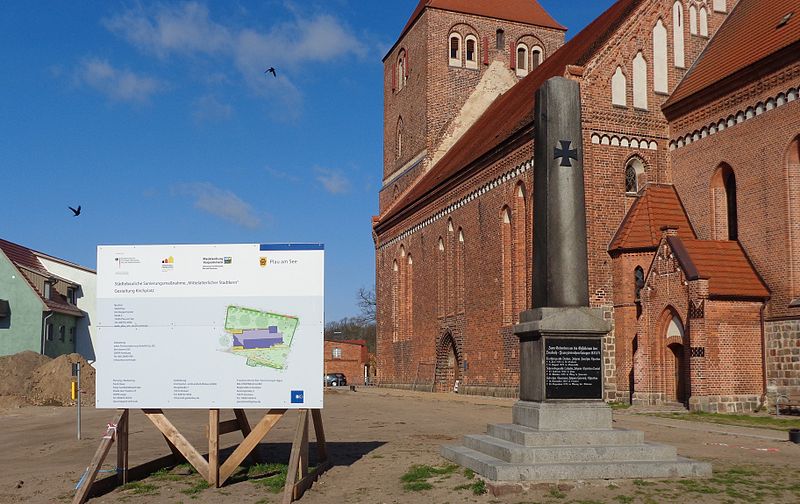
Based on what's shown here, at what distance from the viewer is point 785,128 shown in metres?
21.5

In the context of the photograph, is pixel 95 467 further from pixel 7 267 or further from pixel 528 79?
pixel 7 267

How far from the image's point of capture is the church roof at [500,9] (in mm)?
44469

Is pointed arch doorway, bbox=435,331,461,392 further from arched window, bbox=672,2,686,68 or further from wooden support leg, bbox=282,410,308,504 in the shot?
wooden support leg, bbox=282,410,308,504

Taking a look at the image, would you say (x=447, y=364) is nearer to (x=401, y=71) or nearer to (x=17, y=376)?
(x=17, y=376)

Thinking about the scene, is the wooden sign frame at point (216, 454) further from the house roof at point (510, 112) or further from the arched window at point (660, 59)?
the arched window at point (660, 59)

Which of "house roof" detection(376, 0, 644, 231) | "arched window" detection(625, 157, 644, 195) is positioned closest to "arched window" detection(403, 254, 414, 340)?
"house roof" detection(376, 0, 644, 231)

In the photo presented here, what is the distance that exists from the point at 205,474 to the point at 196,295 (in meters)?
2.31

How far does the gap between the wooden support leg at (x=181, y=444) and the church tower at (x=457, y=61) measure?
110 feet

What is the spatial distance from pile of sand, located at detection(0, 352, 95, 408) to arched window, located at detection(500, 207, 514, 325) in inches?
691

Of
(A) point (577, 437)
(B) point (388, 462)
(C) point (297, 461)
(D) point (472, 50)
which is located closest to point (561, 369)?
(A) point (577, 437)

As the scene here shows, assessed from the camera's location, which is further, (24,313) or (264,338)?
(24,313)

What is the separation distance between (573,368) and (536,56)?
3758cm

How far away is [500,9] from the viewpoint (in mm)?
46125

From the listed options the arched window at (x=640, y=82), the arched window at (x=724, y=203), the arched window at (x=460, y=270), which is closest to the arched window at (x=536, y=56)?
the arched window at (x=460, y=270)
